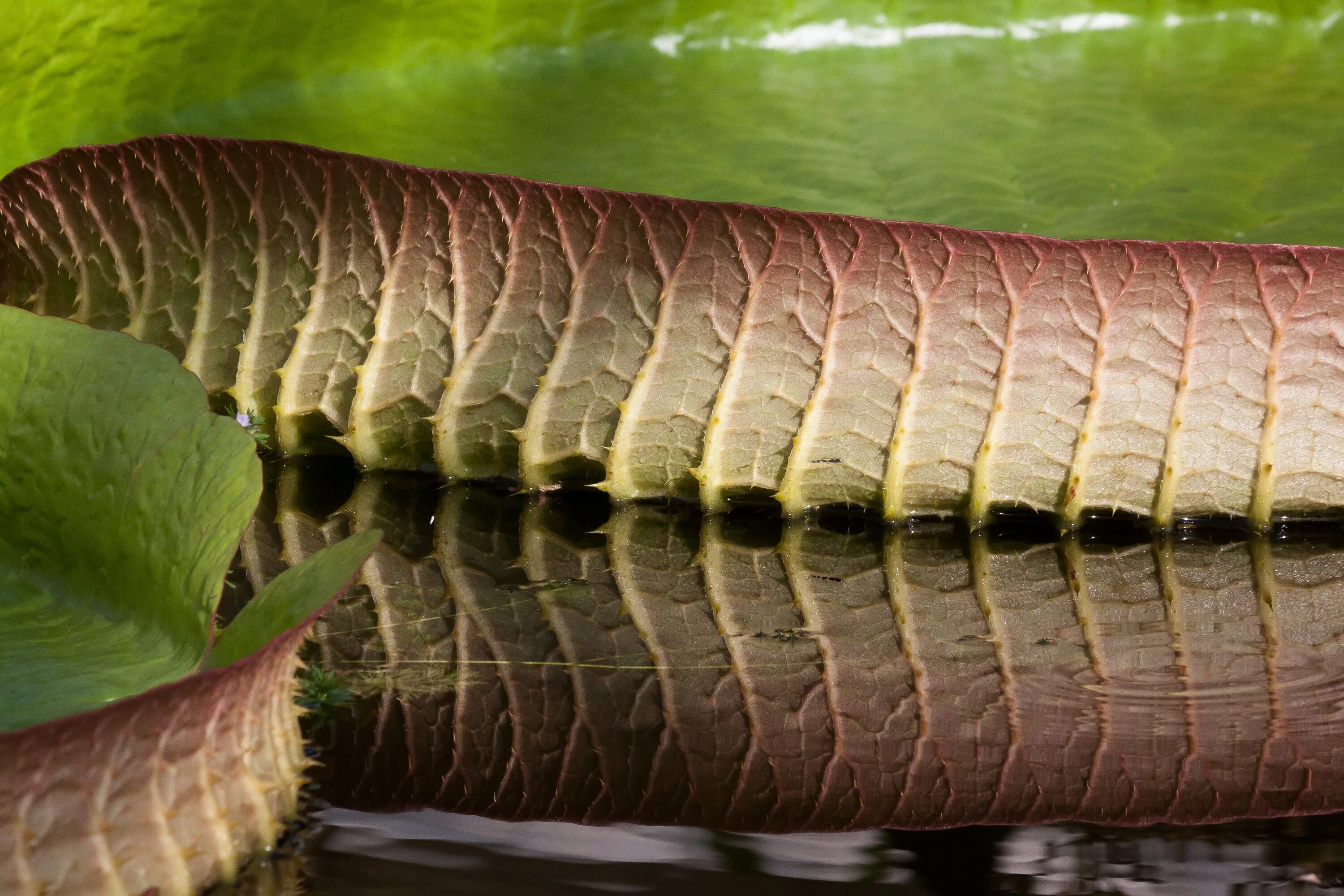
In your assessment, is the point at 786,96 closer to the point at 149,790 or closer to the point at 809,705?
the point at 809,705

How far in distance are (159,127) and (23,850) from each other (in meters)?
1.14

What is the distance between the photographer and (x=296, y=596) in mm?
607

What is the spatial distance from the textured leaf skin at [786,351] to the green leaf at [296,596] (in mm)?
441

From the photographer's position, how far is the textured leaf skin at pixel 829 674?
65 cm

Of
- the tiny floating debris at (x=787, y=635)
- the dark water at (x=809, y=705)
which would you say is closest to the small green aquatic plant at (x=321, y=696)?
the dark water at (x=809, y=705)

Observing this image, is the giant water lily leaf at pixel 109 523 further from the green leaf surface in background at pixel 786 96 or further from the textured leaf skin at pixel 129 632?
the green leaf surface in background at pixel 786 96

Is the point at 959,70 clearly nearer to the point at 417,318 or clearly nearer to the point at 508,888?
the point at 417,318

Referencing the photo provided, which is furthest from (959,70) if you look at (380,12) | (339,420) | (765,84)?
(339,420)

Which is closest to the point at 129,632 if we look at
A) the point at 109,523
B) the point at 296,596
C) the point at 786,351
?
the point at 109,523

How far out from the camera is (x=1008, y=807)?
2.09ft

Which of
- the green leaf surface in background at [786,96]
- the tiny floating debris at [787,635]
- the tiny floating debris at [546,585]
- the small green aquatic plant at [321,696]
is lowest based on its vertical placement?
the small green aquatic plant at [321,696]

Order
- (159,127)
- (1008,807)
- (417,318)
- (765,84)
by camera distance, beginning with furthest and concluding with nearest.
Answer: (765,84)
(159,127)
(417,318)
(1008,807)

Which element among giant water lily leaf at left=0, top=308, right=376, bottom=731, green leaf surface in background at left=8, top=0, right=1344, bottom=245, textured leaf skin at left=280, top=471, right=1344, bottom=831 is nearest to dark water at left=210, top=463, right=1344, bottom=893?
textured leaf skin at left=280, top=471, right=1344, bottom=831

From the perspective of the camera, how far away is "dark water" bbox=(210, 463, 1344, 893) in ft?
1.94
